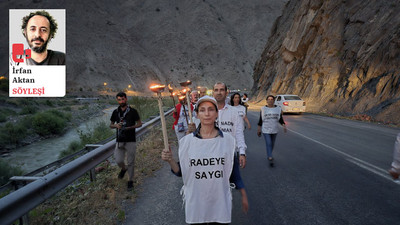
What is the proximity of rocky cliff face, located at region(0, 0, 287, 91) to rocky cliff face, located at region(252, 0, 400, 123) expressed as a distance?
143 feet

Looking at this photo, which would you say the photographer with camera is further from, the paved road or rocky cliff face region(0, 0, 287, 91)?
rocky cliff face region(0, 0, 287, 91)

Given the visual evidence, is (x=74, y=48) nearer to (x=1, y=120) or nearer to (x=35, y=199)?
(x=1, y=120)

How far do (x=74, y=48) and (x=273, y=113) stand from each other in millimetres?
68760

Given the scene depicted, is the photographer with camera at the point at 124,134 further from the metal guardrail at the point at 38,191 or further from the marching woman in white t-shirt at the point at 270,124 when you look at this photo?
the marching woman in white t-shirt at the point at 270,124

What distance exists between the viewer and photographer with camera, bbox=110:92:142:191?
16.6 ft

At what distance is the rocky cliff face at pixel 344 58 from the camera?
18562 mm

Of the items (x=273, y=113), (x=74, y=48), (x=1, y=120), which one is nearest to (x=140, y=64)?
(x=74, y=48)

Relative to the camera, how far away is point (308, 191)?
4.60 meters

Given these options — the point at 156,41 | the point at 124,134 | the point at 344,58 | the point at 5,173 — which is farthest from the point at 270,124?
the point at 156,41

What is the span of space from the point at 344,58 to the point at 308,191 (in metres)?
25.2

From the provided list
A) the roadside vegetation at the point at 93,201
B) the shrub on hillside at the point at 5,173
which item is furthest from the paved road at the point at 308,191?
the shrub on hillside at the point at 5,173

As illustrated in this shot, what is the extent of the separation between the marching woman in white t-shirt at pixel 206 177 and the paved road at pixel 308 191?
152cm

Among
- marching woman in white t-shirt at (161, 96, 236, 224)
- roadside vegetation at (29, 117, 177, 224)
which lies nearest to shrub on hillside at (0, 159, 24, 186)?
roadside vegetation at (29, 117, 177, 224)

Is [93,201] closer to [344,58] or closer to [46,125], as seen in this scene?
[46,125]
